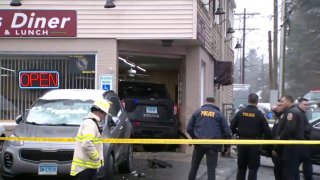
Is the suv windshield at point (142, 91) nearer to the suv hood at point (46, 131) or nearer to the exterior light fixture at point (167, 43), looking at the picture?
the exterior light fixture at point (167, 43)

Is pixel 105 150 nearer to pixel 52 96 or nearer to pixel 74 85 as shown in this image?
pixel 52 96

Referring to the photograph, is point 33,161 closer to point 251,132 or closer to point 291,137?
point 251,132

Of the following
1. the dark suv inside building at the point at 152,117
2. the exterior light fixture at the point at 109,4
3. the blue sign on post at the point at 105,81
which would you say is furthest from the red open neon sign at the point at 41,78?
the exterior light fixture at the point at 109,4

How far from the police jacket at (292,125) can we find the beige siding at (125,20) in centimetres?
569

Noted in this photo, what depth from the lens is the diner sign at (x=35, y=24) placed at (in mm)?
14492

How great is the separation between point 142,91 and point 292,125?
745 cm

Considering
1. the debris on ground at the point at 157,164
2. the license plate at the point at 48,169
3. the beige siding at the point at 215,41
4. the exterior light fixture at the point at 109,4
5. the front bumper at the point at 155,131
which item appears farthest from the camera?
the beige siding at the point at 215,41

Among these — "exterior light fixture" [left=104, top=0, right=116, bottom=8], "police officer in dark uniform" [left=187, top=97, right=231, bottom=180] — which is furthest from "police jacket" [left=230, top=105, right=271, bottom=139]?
"exterior light fixture" [left=104, top=0, right=116, bottom=8]

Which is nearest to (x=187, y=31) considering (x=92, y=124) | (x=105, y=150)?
(x=105, y=150)

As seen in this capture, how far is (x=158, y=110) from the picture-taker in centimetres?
1546

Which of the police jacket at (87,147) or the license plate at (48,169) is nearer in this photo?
the police jacket at (87,147)

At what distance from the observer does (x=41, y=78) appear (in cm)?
1472

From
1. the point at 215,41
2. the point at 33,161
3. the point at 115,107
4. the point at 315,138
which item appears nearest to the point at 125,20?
the point at 115,107

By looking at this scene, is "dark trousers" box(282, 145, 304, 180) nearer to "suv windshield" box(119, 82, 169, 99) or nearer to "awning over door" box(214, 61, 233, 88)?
"suv windshield" box(119, 82, 169, 99)
